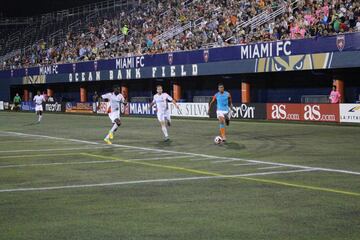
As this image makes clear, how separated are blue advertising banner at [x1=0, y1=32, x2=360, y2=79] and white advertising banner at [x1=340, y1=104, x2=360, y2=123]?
298 cm

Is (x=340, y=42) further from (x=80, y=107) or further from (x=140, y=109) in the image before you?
(x=80, y=107)

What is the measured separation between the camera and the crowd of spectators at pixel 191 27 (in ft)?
107

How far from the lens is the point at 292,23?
34.4 m

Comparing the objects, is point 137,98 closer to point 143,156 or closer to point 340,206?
point 143,156

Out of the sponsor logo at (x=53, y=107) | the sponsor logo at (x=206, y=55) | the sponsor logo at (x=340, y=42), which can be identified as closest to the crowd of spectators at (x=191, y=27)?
the sponsor logo at (x=340, y=42)

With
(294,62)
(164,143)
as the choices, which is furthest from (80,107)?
(164,143)

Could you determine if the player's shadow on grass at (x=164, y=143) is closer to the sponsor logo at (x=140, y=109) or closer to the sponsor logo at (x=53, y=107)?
the sponsor logo at (x=140, y=109)

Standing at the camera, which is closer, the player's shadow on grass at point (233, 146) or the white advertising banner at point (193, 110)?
the player's shadow on grass at point (233, 146)

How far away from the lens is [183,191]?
34.5 feet

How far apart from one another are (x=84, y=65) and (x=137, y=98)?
6.56m

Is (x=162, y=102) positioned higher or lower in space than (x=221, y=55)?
lower

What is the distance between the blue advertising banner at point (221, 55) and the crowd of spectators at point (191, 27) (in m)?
0.54

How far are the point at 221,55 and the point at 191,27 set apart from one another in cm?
622

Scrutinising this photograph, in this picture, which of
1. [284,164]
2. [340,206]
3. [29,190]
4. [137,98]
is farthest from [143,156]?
[137,98]
